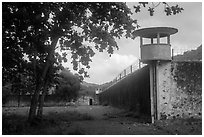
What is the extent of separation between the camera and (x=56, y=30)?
10.8 m

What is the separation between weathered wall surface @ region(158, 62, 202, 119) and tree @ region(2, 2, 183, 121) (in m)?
2.74

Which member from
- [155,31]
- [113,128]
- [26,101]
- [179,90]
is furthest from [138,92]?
[26,101]

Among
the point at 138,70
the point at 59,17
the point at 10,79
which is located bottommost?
the point at 10,79

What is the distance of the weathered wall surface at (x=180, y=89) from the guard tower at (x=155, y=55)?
0.50ft

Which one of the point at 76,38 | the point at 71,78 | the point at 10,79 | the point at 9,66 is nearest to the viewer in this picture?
the point at 9,66

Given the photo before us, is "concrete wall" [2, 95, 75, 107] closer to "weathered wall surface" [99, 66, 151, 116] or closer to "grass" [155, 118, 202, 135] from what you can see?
"weathered wall surface" [99, 66, 151, 116]

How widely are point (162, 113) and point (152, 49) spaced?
2.97m

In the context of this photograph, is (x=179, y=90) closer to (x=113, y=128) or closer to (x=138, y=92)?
(x=138, y=92)

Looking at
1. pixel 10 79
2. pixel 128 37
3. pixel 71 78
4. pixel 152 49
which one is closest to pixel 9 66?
pixel 10 79

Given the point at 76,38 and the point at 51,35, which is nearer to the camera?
the point at 51,35

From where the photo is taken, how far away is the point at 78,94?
44.9m

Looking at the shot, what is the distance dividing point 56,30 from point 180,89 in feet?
21.6

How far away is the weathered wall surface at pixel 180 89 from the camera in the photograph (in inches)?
536

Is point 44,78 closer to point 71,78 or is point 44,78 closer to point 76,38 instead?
point 76,38
